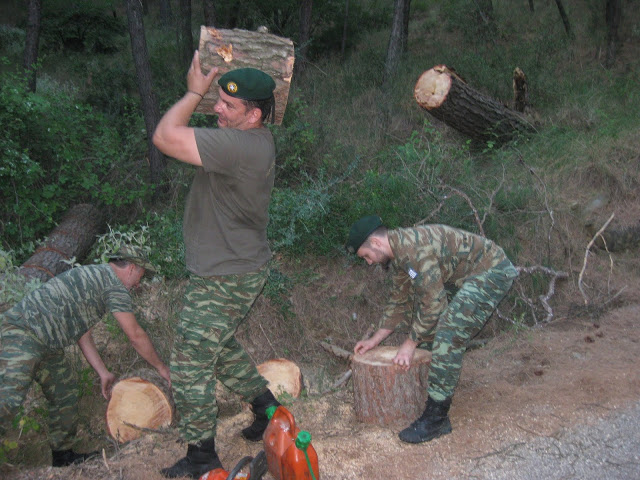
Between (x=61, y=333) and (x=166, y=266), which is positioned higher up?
(x=61, y=333)

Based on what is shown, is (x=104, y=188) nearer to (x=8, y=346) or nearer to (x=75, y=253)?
(x=75, y=253)

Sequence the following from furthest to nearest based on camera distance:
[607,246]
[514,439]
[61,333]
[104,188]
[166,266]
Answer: [104,188] < [607,246] < [166,266] < [61,333] < [514,439]

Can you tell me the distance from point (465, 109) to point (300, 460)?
640cm

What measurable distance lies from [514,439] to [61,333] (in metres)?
3.17

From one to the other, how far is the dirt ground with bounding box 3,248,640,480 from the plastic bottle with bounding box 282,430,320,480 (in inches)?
21.3

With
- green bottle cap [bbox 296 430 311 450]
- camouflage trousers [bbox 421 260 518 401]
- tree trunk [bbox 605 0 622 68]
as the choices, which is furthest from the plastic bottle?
tree trunk [bbox 605 0 622 68]

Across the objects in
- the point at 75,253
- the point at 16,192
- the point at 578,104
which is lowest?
the point at 75,253

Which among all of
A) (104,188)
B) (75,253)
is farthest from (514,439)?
(104,188)

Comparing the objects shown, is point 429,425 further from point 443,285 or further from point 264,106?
point 264,106

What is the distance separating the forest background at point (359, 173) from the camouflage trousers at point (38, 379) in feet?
0.69

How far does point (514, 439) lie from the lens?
3.85 m

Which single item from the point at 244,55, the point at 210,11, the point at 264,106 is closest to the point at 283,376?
the point at 264,106

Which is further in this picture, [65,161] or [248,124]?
[65,161]

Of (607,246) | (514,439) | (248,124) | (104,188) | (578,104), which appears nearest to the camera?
(248,124)
